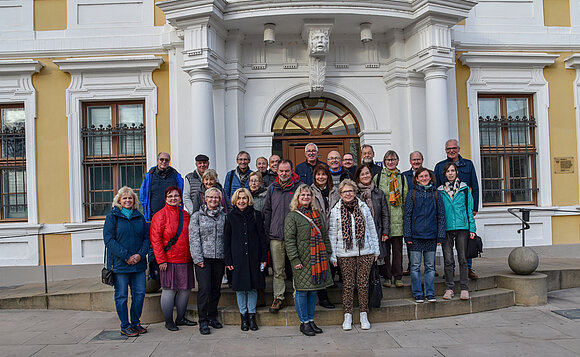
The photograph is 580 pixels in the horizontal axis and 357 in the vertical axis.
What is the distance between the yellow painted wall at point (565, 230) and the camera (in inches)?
334

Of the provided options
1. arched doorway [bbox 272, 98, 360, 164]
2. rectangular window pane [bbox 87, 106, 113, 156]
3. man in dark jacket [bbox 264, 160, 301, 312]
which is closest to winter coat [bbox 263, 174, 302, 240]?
man in dark jacket [bbox 264, 160, 301, 312]

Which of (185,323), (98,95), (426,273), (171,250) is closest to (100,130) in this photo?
(98,95)

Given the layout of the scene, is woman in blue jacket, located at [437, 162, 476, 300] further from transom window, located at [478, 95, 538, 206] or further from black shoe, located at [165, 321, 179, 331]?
transom window, located at [478, 95, 538, 206]

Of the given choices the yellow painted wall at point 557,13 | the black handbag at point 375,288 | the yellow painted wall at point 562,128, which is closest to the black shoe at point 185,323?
the black handbag at point 375,288

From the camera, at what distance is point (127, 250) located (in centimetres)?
484

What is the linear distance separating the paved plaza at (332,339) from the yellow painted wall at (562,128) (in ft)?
12.1

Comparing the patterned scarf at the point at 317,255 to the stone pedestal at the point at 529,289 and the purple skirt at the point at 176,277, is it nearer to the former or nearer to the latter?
the purple skirt at the point at 176,277

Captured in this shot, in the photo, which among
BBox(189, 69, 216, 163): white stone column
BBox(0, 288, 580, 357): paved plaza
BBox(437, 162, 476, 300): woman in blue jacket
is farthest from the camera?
BBox(189, 69, 216, 163): white stone column

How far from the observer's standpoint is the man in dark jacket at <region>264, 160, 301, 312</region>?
510 centimetres

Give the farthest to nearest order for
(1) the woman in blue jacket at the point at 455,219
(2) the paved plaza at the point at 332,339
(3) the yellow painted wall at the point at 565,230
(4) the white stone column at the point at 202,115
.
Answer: (3) the yellow painted wall at the point at 565,230, (4) the white stone column at the point at 202,115, (1) the woman in blue jacket at the point at 455,219, (2) the paved plaza at the point at 332,339

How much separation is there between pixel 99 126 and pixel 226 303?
4.46 meters

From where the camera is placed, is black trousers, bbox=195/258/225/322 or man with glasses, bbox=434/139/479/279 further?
man with glasses, bbox=434/139/479/279

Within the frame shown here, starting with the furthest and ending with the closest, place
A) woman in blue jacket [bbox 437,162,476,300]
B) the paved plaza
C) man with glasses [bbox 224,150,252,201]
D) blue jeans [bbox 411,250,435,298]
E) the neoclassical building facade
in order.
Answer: the neoclassical building facade
man with glasses [bbox 224,150,252,201]
woman in blue jacket [bbox 437,162,476,300]
blue jeans [bbox 411,250,435,298]
the paved plaza

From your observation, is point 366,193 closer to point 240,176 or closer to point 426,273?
point 426,273
